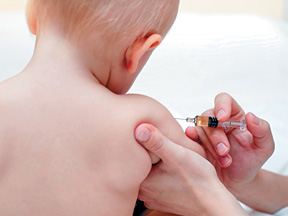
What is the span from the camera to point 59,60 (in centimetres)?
86

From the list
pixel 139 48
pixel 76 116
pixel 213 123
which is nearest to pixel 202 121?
pixel 213 123

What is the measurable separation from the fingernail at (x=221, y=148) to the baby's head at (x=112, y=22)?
314mm

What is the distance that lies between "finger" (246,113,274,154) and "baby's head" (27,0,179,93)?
1.18ft

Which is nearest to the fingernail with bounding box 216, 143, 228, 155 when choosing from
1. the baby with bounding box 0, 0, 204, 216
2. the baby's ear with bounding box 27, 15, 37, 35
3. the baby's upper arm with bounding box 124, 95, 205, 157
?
the baby's upper arm with bounding box 124, 95, 205, 157

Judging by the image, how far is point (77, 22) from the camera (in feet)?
2.85

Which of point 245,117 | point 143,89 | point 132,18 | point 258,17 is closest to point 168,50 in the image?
point 143,89

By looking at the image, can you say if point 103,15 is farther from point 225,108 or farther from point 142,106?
point 225,108

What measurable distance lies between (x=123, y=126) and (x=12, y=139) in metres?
0.20

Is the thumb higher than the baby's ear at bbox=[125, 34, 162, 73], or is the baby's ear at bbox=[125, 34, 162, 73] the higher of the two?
the baby's ear at bbox=[125, 34, 162, 73]

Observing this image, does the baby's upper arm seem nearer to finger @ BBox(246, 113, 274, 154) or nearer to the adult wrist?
the adult wrist

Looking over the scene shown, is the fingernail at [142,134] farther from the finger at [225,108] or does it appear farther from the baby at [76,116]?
the finger at [225,108]

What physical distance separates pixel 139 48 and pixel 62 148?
0.27 m

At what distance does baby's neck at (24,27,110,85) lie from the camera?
0.85 meters

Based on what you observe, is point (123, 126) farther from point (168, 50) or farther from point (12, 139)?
point (168, 50)
